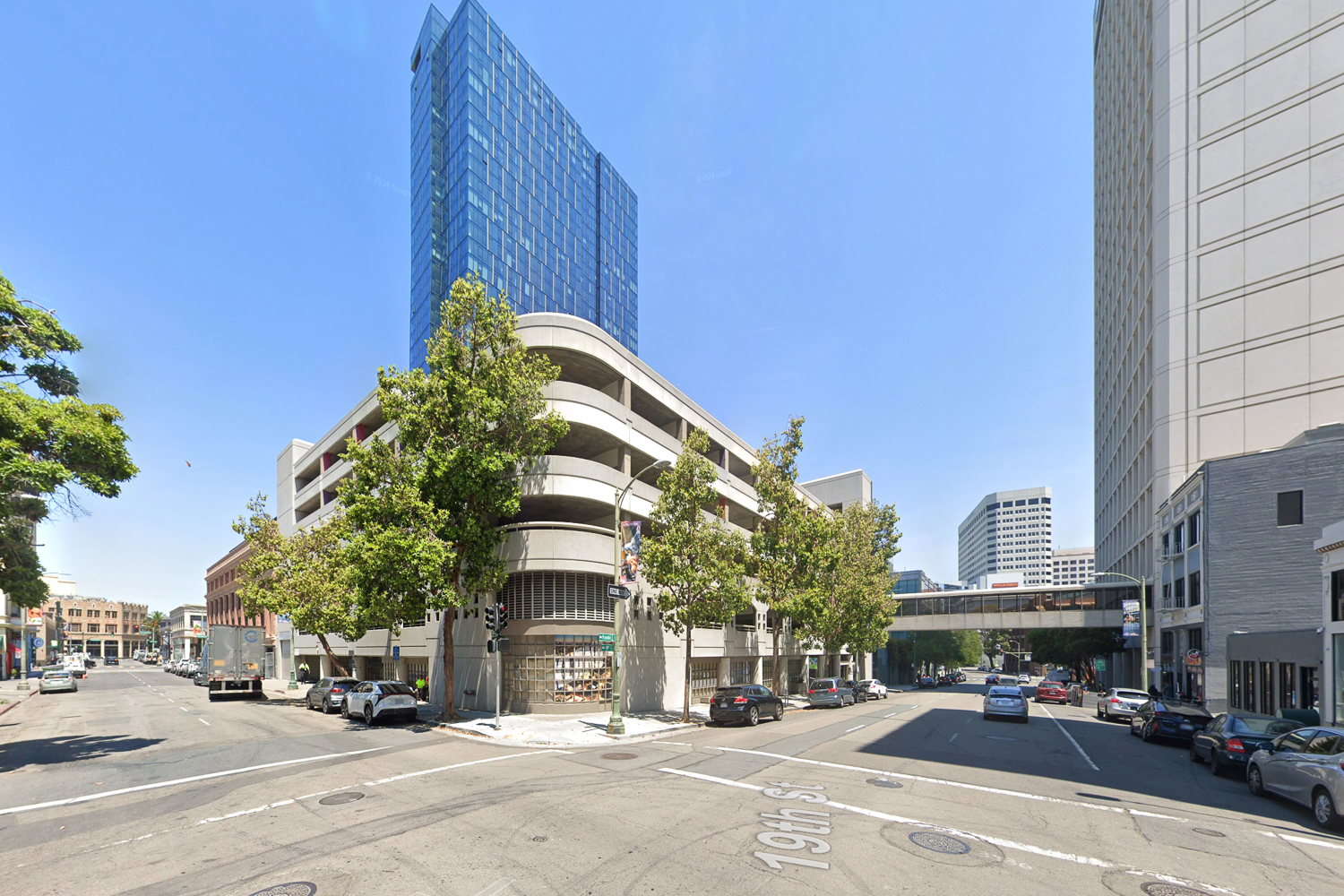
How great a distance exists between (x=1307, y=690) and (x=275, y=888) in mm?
31969

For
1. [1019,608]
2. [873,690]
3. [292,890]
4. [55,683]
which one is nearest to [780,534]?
[873,690]

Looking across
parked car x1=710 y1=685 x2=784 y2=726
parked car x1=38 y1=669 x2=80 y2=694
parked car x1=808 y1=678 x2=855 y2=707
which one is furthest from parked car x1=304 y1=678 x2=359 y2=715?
parked car x1=38 y1=669 x2=80 y2=694

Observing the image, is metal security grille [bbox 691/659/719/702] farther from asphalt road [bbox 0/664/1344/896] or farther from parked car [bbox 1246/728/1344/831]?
parked car [bbox 1246/728/1344/831]

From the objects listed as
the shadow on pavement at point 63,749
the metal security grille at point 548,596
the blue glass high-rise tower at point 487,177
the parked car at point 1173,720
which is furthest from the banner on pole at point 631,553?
the blue glass high-rise tower at point 487,177

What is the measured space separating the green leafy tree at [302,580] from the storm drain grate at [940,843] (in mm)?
27476

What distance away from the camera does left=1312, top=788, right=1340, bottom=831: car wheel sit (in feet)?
36.2

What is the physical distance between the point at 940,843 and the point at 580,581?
67.5 ft

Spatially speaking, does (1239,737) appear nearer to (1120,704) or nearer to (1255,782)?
(1255,782)

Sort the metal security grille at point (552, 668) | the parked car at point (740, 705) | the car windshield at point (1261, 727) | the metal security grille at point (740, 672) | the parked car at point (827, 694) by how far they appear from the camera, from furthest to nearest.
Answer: the metal security grille at point (740, 672)
the parked car at point (827, 694)
the metal security grille at point (552, 668)
the parked car at point (740, 705)
the car windshield at point (1261, 727)

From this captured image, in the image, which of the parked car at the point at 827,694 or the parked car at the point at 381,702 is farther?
the parked car at the point at 827,694

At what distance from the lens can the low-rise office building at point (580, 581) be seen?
91.6ft

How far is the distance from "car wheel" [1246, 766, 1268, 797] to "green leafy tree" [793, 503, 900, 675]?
68.1 ft

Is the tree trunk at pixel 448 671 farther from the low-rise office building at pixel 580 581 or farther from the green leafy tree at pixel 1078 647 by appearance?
the green leafy tree at pixel 1078 647

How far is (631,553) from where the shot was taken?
23.9 metres
